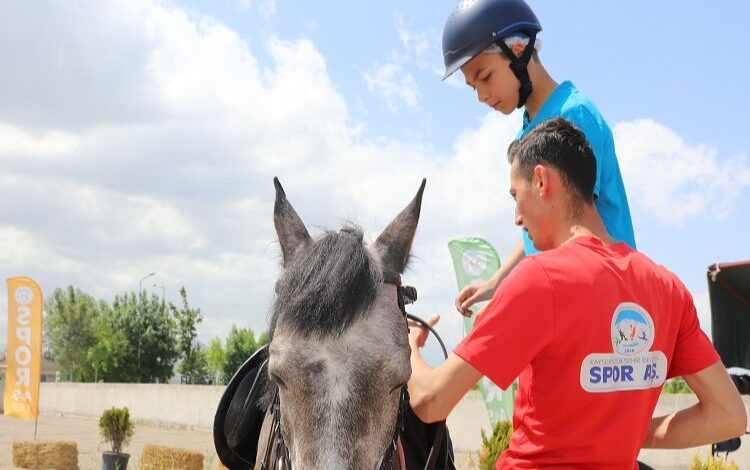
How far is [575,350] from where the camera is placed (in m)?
2.14

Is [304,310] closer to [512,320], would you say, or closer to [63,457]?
[512,320]

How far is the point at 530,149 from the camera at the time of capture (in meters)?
2.37

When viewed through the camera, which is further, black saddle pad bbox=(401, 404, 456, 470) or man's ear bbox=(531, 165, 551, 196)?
black saddle pad bbox=(401, 404, 456, 470)

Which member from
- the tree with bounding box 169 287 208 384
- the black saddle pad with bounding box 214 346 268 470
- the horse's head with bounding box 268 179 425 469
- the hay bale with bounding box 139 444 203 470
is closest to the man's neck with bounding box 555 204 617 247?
the horse's head with bounding box 268 179 425 469

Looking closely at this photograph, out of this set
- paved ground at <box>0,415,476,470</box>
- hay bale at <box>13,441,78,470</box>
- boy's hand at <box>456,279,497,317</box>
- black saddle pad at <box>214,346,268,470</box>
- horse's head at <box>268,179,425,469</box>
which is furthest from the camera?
paved ground at <box>0,415,476,470</box>

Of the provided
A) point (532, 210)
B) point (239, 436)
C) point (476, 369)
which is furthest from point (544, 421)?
point (239, 436)

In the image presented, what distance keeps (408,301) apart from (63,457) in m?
Answer: 16.4

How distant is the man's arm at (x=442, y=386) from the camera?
219cm

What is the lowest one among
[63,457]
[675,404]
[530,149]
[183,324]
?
[63,457]

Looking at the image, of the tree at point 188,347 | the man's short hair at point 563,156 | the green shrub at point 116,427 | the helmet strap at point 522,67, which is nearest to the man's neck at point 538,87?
the helmet strap at point 522,67

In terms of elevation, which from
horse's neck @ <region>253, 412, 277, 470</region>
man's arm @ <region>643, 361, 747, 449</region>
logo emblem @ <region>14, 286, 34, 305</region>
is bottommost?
horse's neck @ <region>253, 412, 277, 470</region>

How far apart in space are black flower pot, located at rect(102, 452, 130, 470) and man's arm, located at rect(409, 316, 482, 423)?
562 inches

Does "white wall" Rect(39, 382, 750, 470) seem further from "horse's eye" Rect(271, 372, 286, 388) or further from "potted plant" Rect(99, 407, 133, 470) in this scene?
"horse's eye" Rect(271, 372, 286, 388)

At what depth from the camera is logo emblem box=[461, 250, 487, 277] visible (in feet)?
44.0
